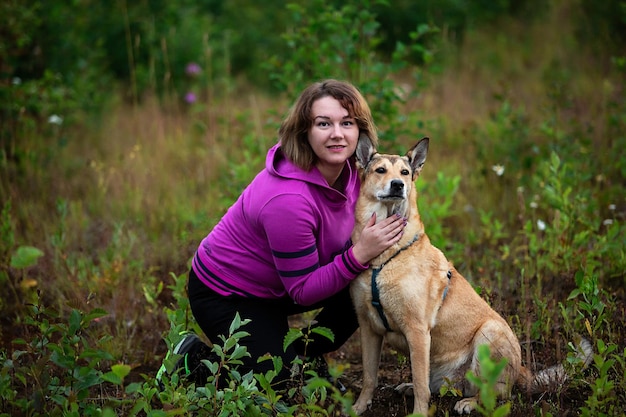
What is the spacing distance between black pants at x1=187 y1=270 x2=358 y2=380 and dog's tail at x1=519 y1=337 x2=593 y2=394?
988mm

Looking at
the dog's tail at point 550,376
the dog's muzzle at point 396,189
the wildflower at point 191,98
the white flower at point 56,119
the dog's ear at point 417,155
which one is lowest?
the dog's tail at point 550,376

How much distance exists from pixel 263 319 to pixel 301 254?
0.50 metres

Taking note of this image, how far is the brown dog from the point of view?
296 cm

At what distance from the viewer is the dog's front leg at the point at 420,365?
9.55 feet

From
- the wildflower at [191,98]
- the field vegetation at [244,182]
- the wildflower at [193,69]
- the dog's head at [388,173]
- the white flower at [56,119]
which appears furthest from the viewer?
the wildflower at [193,69]

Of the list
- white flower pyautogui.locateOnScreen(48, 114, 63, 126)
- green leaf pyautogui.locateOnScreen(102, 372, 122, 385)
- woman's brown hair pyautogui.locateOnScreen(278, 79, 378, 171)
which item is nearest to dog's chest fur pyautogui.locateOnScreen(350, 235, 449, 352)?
woman's brown hair pyautogui.locateOnScreen(278, 79, 378, 171)

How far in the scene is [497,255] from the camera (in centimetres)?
464

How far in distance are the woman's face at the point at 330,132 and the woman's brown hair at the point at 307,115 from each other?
3 cm

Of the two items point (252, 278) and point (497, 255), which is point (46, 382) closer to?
point (252, 278)

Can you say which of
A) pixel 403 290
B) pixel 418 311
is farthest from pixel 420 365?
pixel 403 290

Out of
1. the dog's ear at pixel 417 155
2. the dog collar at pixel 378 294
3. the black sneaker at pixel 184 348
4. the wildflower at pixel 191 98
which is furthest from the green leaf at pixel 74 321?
the wildflower at pixel 191 98

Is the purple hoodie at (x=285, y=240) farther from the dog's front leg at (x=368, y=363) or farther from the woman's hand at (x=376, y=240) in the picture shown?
the dog's front leg at (x=368, y=363)

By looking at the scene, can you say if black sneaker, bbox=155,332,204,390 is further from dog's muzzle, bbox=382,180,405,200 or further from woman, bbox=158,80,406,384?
dog's muzzle, bbox=382,180,405,200

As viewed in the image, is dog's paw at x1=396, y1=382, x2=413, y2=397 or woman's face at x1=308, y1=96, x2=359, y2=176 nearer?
woman's face at x1=308, y1=96, x2=359, y2=176
